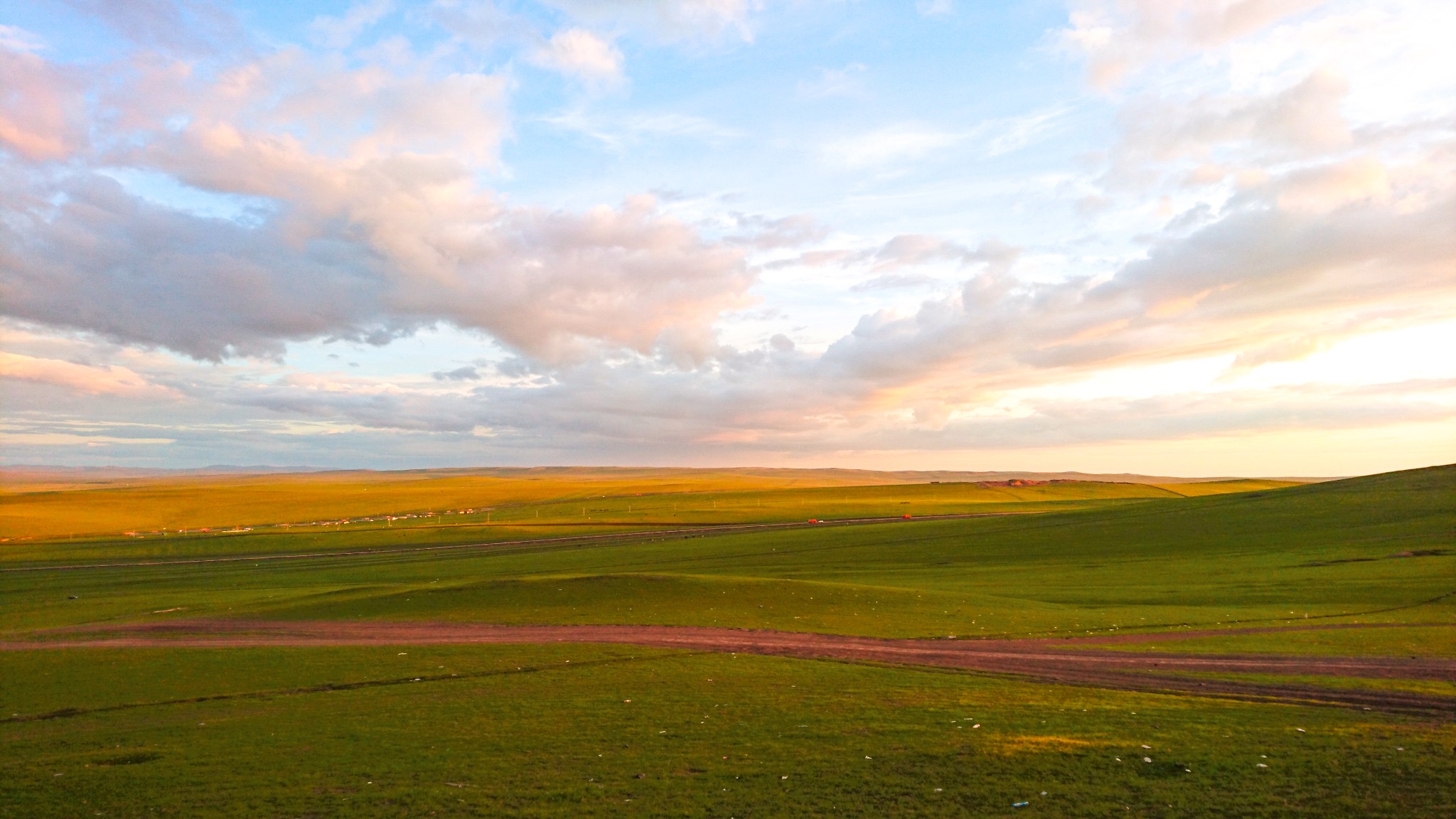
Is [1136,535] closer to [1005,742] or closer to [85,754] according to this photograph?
[1005,742]

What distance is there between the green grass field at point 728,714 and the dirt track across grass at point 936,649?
139 cm

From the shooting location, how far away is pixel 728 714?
18.7m

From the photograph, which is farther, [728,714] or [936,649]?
[936,649]

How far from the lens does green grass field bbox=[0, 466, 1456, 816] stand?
42.1 ft

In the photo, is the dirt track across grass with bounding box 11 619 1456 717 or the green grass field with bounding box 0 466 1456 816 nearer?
the green grass field with bounding box 0 466 1456 816

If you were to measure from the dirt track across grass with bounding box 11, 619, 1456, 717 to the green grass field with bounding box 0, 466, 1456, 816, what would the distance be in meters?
1.39

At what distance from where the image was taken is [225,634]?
3638 centimetres

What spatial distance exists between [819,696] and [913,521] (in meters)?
88.7

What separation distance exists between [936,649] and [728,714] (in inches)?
497

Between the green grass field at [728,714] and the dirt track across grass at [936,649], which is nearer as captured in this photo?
the green grass field at [728,714]

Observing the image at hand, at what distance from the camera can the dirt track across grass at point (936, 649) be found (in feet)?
67.1

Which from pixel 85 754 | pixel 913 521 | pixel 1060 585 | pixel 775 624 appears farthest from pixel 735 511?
pixel 85 754

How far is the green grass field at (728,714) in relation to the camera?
12.8 metres

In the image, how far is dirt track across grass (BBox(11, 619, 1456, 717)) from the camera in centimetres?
2045
